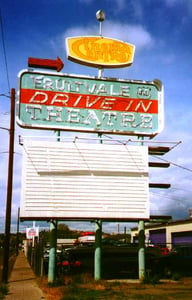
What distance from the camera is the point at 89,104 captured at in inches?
660

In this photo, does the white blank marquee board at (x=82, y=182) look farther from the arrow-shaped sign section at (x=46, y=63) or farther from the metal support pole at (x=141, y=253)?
the arrow-shaped sign section at (x=46, y=63)

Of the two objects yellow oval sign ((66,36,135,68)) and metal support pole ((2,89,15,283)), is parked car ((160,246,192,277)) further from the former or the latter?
yellow oval sign ((66,36,135,68))

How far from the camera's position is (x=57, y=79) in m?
16.7

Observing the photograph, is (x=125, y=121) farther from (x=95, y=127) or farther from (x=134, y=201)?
(x=134, y=201)

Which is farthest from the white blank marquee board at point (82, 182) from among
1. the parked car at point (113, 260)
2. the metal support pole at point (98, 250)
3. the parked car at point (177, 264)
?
the parked car at point (177, 264)

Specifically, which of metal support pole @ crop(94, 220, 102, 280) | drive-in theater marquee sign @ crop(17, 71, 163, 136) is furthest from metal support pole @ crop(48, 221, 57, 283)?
drive-in theater marquee sign @ crop(17, 71, 163, 136)

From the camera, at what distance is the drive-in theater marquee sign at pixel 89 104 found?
16.2 m

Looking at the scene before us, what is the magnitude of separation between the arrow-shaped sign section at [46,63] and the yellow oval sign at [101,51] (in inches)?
25.5

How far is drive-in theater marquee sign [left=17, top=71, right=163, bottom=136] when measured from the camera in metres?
16.2

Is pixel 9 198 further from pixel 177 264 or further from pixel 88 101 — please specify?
pixel 177 264

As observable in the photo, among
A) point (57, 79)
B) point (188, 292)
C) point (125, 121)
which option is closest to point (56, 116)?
point (57, 79)

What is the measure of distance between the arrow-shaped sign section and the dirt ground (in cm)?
858

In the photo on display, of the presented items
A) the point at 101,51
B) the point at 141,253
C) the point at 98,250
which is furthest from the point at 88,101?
the point at 141,253

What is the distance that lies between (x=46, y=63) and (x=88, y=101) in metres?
2.30
